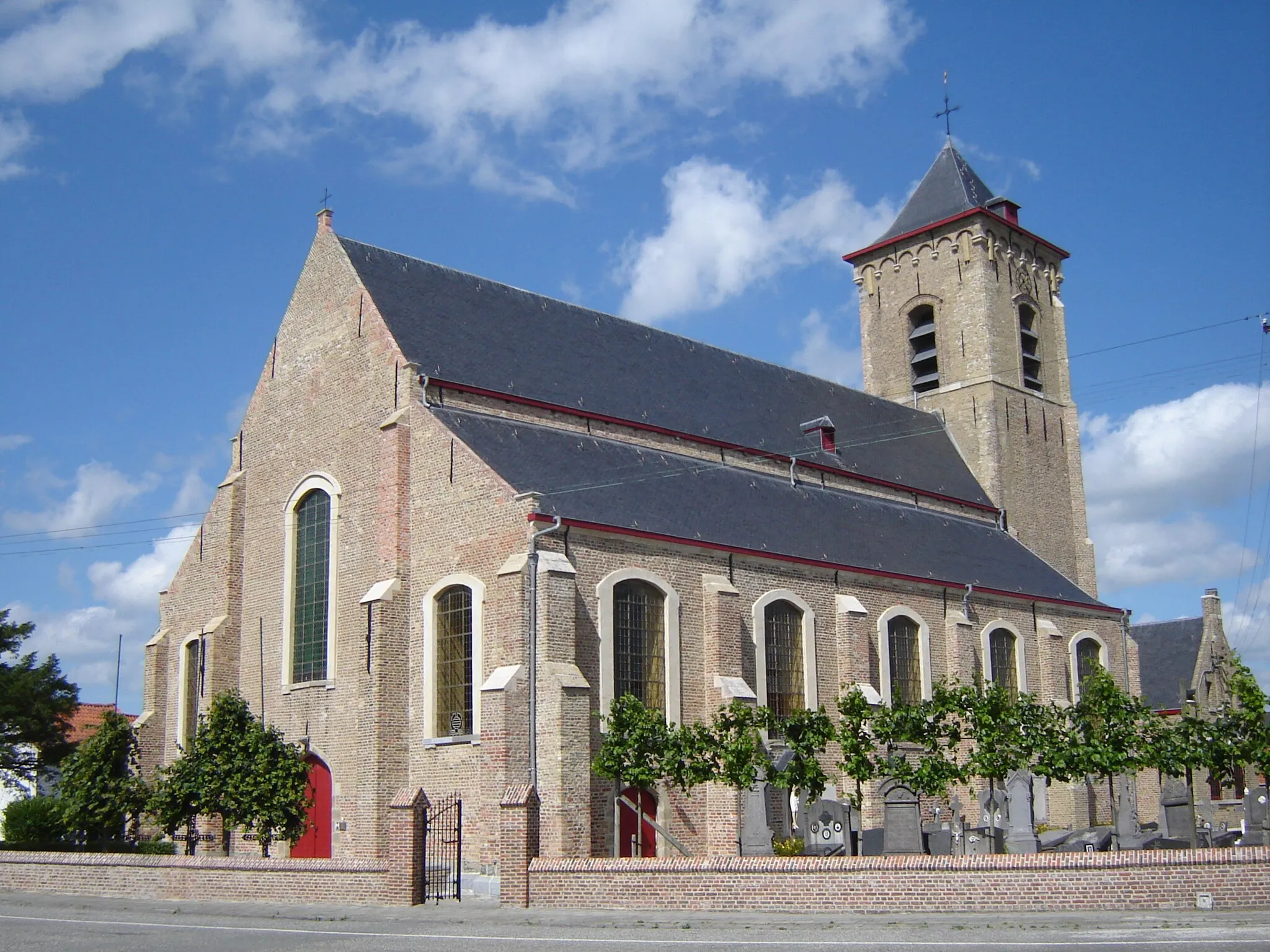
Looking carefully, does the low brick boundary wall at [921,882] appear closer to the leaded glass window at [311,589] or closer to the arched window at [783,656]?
the arched window at [783,656]

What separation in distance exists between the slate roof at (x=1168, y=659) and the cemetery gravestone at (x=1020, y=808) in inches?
600

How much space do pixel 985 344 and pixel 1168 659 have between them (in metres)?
10.3

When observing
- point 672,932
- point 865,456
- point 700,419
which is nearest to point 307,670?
point 700,419

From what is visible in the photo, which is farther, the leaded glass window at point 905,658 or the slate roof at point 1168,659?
the slate roof at point 1168,659

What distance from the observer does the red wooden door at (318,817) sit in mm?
21500

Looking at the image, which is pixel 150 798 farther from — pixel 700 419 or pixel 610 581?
pixel 700 419

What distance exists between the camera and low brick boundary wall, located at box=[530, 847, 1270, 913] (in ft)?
41.8

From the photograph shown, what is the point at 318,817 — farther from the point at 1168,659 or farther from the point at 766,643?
the point at 1168,659

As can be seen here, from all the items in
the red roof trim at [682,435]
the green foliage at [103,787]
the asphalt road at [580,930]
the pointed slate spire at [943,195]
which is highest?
the pointed slate spire at [943,195]

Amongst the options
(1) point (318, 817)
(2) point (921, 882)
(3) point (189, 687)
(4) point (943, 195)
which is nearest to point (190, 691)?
(3) point (189, 687)

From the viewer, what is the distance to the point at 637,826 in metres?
19.5

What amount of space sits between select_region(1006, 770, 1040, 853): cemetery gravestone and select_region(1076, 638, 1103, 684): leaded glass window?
404 inches

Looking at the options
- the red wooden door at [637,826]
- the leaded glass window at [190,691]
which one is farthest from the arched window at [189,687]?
the red wooden door at [637,826]

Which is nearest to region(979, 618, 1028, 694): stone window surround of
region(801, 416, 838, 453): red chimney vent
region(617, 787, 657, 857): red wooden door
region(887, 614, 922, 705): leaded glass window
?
region(887, 614, 922, 705): leaded glass window
